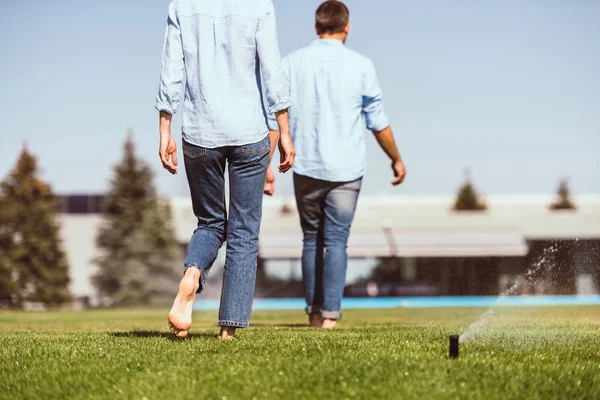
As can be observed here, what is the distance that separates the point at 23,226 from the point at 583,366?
43.3 metres

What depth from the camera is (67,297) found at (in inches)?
1757

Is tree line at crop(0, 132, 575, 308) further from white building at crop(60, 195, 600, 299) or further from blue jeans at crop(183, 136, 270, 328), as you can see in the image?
blue jeans at crop(183, 136, 270, 328)

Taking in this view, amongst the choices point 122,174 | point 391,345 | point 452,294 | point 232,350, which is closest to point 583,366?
point 391,345

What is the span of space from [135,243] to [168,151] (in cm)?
4359

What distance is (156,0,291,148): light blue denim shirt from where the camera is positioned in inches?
199

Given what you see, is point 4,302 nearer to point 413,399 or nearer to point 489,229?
point 489,229

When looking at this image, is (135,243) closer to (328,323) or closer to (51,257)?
(51,257)

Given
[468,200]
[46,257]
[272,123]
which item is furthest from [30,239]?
[272,123]

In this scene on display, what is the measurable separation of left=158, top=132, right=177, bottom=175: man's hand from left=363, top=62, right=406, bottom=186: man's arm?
8.75 ft

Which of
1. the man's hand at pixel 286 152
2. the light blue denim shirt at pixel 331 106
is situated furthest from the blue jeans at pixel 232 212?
the light blue denim shirt at pixel 331 106

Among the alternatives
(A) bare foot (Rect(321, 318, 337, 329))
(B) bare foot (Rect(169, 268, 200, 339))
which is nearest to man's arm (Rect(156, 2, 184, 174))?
(B) bare foot (Rect(169, 268, 200, 339))

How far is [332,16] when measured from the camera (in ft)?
24.5

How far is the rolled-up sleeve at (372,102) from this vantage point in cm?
742

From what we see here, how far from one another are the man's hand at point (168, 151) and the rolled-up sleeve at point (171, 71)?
5.8 inches
